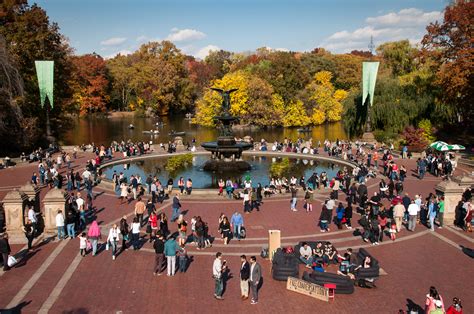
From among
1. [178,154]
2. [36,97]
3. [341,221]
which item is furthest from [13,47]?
[341,221]

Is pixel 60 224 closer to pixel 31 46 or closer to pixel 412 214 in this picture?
pixel 412 214

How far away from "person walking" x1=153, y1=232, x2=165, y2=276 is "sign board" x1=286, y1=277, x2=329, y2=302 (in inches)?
155

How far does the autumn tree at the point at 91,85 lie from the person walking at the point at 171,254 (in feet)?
293

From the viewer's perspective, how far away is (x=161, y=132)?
3002 inches

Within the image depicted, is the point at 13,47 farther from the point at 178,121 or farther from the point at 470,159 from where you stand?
the point at 178,121

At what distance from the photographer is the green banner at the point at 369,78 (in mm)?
48969

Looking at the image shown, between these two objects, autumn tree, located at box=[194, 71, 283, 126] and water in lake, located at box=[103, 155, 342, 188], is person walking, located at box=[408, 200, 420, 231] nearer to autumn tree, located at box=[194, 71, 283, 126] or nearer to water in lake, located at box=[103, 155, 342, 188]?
water in lake, located at box=[103, 155, 342, 188]

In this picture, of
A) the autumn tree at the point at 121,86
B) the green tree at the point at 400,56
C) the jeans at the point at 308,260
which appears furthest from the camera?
the autumn tree at the point at 121,86

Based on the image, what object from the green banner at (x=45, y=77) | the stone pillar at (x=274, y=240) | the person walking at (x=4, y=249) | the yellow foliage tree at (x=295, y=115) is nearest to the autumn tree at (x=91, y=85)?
the yellow foliage tree at (x=295, y=115)

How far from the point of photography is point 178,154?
1718 inches

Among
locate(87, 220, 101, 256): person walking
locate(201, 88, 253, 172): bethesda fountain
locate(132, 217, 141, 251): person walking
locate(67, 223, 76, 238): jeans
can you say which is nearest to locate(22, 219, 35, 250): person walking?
locate(67, 223, 76, 238): jeans

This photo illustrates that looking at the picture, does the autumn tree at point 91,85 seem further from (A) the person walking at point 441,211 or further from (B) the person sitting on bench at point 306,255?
(B) the person sitting on bench at point 306,255

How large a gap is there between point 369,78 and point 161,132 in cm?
3732

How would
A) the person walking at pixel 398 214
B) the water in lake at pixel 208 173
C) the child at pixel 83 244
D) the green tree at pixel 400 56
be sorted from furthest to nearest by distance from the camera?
the green tree at pixel 400 56 → the water in lake at pixel 208 173 → the person walking at pixel 398 214 → the child at pixel 83 244
